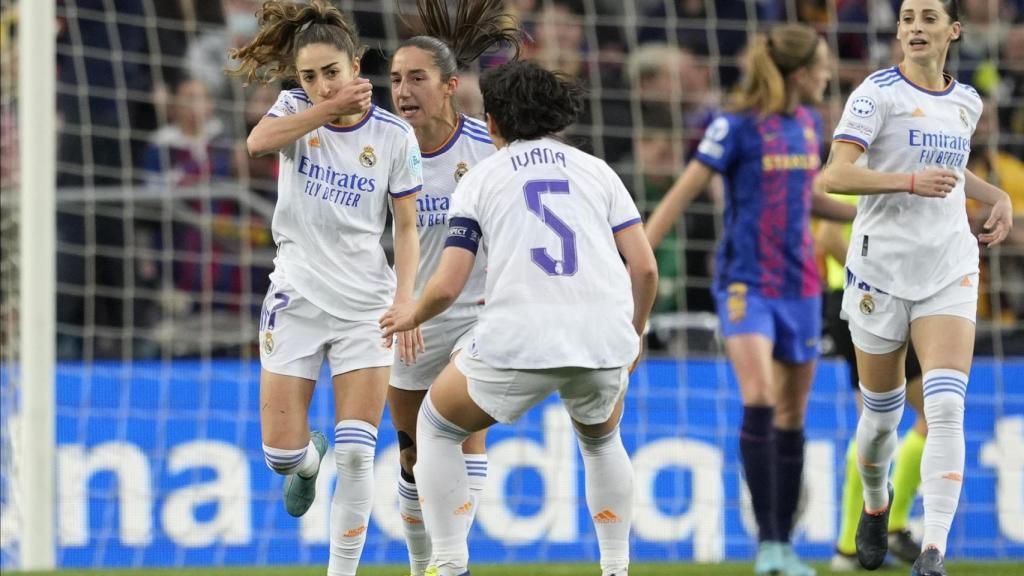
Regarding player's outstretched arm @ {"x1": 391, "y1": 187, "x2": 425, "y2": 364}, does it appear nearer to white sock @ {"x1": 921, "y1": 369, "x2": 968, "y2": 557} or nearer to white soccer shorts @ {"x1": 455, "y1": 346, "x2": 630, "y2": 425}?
white soccer shorts @ {"x1": 455, "y1": 346, "x2": 630, "y2": 425}

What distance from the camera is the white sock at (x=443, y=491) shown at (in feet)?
17.0

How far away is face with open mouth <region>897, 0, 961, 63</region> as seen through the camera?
580 centimetres

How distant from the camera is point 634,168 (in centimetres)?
1147

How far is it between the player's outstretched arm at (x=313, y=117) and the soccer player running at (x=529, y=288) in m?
0.48

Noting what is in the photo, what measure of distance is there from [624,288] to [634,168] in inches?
257

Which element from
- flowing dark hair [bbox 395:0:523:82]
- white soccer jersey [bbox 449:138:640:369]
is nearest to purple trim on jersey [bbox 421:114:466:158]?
flowing dark hair [bbox 395:0:523:82]

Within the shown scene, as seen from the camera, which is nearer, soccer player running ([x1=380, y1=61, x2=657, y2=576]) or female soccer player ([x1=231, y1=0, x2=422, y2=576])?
soccer player running ([x1=380, y1=61, x2=657, y2=576])

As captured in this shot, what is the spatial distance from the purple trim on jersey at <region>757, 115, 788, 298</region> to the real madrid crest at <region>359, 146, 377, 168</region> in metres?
2.22

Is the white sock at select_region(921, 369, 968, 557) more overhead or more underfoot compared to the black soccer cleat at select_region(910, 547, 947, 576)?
more overhead

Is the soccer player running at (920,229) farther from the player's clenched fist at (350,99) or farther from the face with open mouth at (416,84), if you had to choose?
the player's clenched fist at (350,99)

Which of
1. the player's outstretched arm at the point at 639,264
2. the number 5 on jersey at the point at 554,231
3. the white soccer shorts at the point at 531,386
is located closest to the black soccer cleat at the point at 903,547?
the white soccer shorts at the point at 531,386

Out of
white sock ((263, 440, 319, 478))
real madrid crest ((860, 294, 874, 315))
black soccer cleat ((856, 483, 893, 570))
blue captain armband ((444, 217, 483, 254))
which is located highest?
blue captain armband ((444, 217, 483, 254))

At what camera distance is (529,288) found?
489cm

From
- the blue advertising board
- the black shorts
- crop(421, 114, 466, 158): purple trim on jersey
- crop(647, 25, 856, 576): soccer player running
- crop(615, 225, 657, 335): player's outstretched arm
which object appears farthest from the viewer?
the blue advertising board
